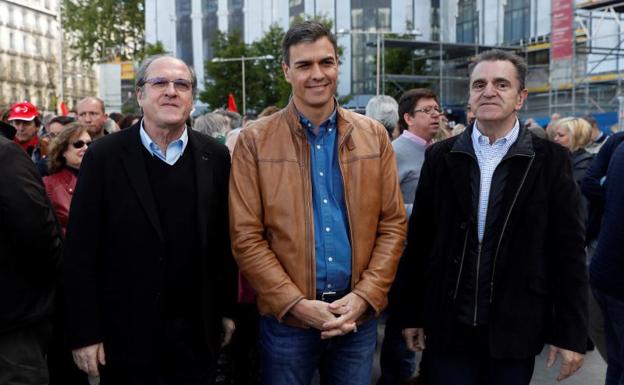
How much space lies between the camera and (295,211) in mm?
2922

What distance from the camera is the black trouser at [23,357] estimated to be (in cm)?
277

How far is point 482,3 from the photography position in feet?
133

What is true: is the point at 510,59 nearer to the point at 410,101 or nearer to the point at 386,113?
the point at 410,101

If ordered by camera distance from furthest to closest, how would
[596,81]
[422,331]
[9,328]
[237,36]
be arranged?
[237,36] < [596,81] < [422,331] < [9,328]

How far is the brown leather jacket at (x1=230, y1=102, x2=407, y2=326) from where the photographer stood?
2.90 meters

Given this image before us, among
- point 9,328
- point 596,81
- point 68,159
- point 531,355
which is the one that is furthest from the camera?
point 596,81

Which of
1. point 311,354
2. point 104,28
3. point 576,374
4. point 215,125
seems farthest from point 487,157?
point 104,28

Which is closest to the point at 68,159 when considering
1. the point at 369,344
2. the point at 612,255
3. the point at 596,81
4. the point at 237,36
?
the point at 369,344

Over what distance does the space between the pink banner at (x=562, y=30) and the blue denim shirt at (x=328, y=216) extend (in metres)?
22.6

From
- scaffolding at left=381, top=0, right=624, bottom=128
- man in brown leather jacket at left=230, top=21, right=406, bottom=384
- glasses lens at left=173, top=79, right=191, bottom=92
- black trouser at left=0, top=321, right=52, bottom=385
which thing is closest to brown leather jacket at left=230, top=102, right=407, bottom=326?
man in brown leather jacket at left=230, top=21, right=406, bottom=384

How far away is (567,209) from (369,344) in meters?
1.09

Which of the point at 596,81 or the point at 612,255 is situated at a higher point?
the point at 596,81

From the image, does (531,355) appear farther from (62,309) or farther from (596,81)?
(596,81)

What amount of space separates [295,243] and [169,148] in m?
0.73
